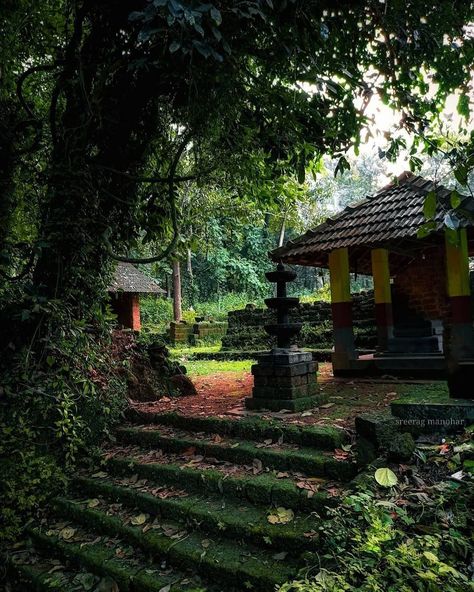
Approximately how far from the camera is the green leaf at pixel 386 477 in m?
2.79

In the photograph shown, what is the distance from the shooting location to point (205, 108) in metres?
4.50

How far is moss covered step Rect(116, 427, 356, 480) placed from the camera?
11.4 feet

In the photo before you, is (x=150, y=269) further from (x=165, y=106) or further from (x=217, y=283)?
(x=165, y=106)

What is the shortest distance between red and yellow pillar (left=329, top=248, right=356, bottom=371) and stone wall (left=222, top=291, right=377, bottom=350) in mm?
3285

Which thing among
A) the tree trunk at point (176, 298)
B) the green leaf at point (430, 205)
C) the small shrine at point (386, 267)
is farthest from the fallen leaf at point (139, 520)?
the tree trunk at point (176, 298)

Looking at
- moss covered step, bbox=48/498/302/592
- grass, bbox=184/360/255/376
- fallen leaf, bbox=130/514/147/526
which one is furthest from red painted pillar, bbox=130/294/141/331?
fallen leaf, bbox=130/514/147/526

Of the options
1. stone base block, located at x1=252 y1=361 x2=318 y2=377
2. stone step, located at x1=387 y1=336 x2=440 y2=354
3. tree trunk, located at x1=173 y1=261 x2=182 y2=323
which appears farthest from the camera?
tree trunk, located at x1=173 y1=261 x2=182 y2=323

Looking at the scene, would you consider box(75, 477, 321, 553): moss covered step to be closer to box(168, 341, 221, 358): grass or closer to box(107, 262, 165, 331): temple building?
box(168, 341, 221, 358): grass

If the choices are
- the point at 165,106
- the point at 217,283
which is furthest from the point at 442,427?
the point at 217,283

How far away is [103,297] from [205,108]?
Result: 2451 mm

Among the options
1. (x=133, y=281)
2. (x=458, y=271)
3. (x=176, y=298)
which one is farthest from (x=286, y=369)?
(x=176, y=298)

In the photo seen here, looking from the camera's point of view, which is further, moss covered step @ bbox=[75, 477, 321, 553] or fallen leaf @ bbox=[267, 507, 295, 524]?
fallen leaf @ bbox=[267, 507, 295, 524]

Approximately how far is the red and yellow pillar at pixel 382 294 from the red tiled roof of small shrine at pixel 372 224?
0.81 meters

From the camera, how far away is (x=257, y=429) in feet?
14.0
